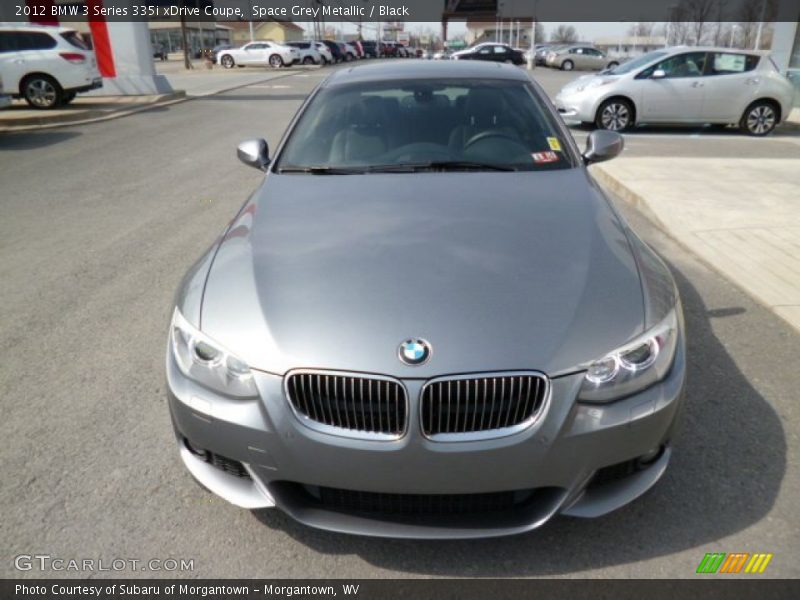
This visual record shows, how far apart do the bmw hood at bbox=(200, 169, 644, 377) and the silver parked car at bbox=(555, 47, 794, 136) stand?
10.0 metres

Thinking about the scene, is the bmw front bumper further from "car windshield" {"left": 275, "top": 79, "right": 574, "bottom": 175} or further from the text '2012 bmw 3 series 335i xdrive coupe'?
"car windshield" {"left": 275, "top": 79, "right": 574, "bottom": 175}

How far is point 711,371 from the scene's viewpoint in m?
3.48

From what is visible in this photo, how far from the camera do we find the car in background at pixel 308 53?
1700 inches

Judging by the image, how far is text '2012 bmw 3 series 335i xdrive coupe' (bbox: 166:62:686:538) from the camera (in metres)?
1.99

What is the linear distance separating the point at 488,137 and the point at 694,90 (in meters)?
10.1

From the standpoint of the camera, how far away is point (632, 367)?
6.92 ft

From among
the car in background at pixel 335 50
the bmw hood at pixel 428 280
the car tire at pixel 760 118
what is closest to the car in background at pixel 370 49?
the car in background at pixel 335 50

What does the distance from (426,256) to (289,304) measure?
0.57m

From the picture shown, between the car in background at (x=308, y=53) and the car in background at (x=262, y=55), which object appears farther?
the car in background at (x=308, y=53)

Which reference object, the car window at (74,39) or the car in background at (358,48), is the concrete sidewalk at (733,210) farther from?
the car in background at (358,48)

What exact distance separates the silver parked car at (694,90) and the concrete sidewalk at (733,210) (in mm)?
3234

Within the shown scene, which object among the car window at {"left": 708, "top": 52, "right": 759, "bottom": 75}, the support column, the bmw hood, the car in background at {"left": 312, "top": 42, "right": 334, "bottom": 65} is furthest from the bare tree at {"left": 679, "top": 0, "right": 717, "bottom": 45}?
the bmw hood
